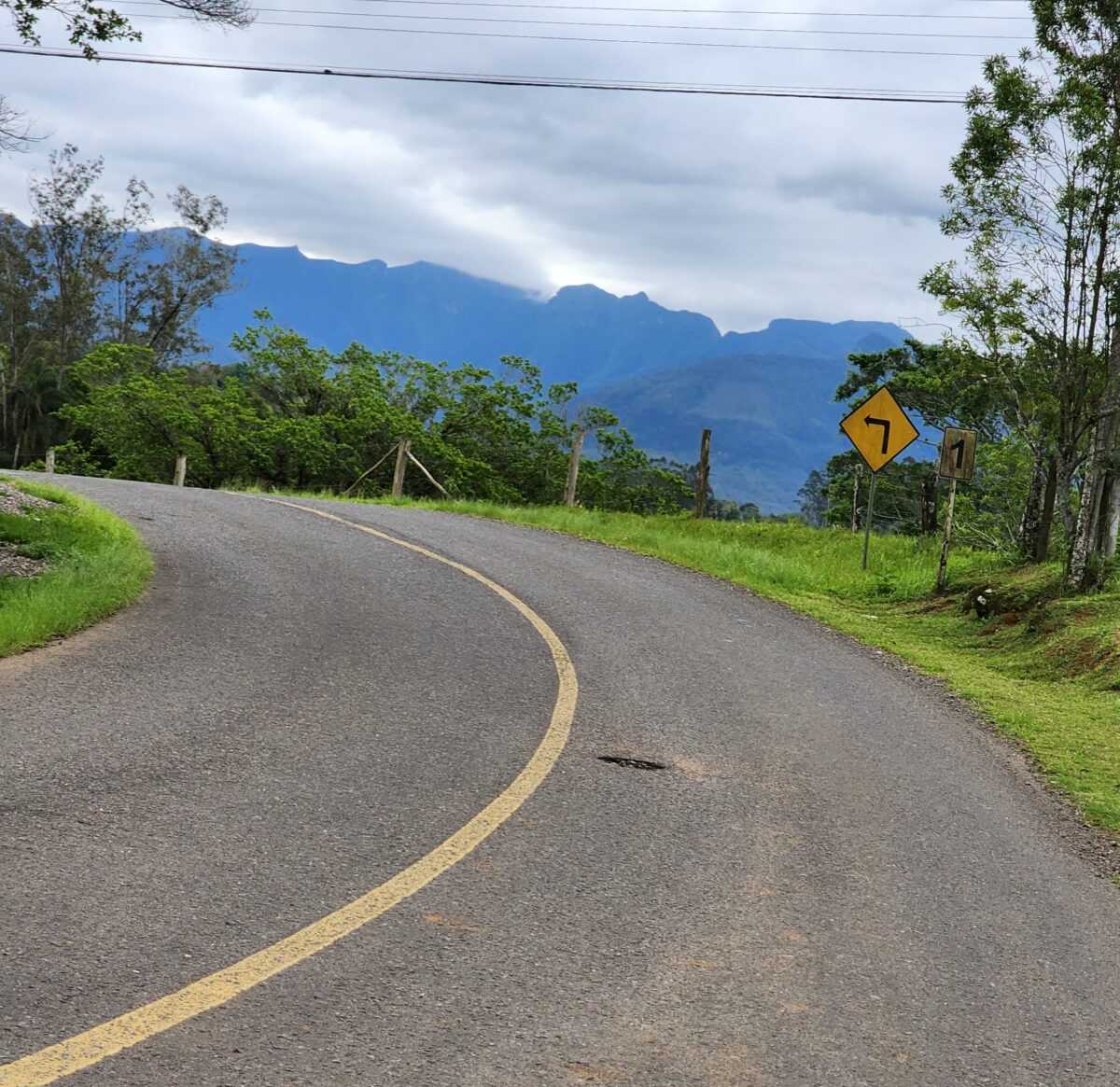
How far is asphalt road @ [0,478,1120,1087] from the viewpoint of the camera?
11.7ft

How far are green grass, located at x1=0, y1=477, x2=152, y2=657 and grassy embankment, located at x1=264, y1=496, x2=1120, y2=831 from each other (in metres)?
7.43

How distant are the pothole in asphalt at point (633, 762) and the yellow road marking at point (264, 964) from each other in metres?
0.31

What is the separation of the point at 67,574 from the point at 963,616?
10.9 m

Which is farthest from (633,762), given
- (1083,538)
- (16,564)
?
(1083,538)

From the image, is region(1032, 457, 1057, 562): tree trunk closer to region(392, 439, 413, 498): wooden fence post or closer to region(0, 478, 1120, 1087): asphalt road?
region(0, 478, 1120, 1087): asphalt road

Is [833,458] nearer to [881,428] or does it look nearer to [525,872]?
[881,428]

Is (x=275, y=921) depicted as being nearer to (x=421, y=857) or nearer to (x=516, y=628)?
(x=421, y=857)

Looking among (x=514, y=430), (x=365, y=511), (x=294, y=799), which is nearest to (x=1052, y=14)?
(x=365, y=511)

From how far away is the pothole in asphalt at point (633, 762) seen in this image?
6.85 m

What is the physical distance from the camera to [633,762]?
6930 mm

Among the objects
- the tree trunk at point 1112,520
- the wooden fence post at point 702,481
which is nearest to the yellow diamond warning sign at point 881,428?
the tree trunk at point 1112,520

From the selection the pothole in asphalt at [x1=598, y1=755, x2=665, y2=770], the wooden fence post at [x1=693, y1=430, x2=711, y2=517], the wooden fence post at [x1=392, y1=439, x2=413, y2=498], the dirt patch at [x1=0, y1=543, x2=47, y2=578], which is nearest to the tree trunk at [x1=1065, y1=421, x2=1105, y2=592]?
the pothole in asphalt at [x1=598, y1=755, x2=665, y2=770]

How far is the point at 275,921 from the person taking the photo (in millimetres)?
4250

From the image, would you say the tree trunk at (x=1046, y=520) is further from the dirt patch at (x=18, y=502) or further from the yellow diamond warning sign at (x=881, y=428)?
the dirt patch at (x=18, y=502)
